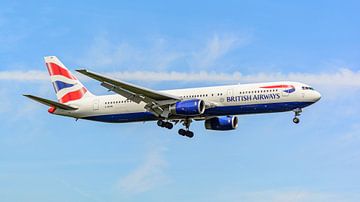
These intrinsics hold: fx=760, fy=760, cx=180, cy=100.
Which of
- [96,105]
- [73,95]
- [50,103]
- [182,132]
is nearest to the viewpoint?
[50,103]

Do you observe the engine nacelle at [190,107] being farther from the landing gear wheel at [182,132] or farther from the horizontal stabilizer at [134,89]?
the landing gear wheel at [182,132]

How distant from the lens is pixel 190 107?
67812 mm

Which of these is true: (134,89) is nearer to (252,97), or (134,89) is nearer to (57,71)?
(252,97)

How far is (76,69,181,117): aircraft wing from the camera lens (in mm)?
67062

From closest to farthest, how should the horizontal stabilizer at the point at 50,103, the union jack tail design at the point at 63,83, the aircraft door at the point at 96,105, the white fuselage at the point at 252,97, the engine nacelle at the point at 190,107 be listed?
1. the white fuselage at the point at 252,97
2. the engine nacelle at the point at 190,107
3. the horizontal stabilizer at the point at 50,103
4. the aircraft door at the point at 96,105
5. the union jack tail design at the point at 63,83

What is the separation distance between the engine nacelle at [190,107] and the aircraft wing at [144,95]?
55.6 inches

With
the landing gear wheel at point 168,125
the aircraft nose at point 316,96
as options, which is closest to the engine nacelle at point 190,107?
the landing gear wheel at point 168,125

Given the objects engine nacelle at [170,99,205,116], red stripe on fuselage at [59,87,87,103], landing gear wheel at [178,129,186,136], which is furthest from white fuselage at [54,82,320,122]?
red stripe on fuselage at [59,87,87,103]

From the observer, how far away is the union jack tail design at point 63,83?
262 feet

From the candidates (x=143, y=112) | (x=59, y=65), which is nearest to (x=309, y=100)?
(x=143, y=112)

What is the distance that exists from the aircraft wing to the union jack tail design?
1032cm

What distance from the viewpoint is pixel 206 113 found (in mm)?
69125

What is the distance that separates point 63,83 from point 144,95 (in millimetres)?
15235

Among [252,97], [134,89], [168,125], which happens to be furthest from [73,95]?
[252,97]
